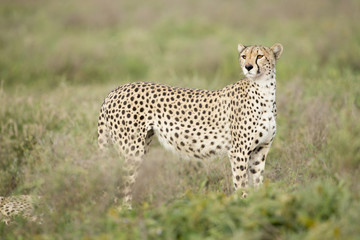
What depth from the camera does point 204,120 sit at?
4004 mm

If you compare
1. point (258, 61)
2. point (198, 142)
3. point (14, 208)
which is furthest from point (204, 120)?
point (14, 208)

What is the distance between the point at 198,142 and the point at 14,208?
5.19 ft

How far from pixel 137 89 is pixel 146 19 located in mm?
8848

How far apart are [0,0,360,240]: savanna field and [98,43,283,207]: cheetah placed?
215 mm

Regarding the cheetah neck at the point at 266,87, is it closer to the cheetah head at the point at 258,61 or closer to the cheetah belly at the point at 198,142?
the cheetah head at the point at 258,61

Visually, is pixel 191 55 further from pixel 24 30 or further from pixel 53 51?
pixel 24 30

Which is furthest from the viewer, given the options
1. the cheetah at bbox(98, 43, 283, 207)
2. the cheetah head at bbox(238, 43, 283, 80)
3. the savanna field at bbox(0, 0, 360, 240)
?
the cheetah at bbox(98, 43, 283, 207)

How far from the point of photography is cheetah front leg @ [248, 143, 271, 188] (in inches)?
155

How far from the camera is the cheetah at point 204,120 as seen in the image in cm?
375

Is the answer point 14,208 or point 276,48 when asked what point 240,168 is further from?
point 14,208

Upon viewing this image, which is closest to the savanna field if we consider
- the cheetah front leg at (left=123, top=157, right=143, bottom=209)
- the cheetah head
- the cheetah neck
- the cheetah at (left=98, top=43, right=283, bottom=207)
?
the cheetah front leg at (left=123, top=157, right=143, bottom=209)

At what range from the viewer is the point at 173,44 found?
9.95 m

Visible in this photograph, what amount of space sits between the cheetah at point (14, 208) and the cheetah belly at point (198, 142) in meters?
1.22

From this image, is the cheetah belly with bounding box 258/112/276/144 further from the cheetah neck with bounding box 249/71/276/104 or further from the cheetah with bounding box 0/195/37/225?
the cheetah with bounding box 0/195/37/225
